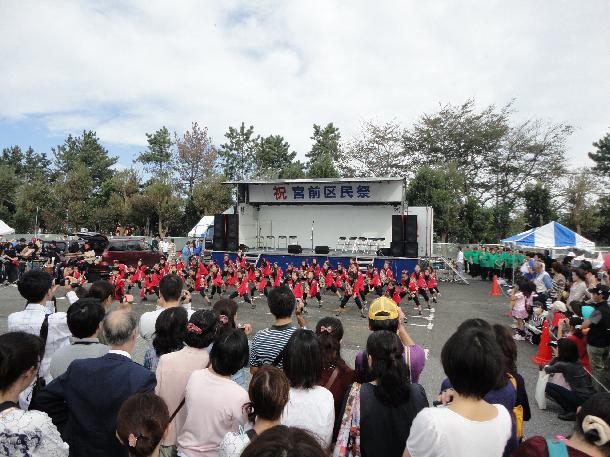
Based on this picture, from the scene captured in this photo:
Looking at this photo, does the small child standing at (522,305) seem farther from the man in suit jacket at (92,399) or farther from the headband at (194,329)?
the man in suit jacket at (92,399)

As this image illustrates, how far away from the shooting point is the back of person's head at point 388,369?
2.24m

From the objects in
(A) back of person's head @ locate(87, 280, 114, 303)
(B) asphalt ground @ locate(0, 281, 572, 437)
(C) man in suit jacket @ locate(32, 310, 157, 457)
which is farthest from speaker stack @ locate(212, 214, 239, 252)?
(C) man in suit jacket @ locate(32, 310, 157, 457)

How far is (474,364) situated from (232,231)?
19.5 meters

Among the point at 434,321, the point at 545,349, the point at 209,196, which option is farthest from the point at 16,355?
the point at 209,196

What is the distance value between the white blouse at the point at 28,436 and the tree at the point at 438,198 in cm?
2573

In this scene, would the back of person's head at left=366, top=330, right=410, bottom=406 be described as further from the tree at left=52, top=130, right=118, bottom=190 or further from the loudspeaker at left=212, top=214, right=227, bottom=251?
the tree at left=52, top=130, right=118, bottom=190

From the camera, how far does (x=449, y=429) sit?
5.67ft

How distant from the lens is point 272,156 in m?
46.6

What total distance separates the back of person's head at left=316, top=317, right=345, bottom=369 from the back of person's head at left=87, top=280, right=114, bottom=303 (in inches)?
99.2

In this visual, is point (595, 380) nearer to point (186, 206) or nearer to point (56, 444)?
point (56, 444)

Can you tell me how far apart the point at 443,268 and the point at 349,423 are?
67.2ft

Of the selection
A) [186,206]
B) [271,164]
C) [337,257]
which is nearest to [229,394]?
[337,257]

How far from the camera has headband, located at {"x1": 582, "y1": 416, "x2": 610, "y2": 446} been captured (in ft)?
5.42

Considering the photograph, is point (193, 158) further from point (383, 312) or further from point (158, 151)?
point (383, 312)
